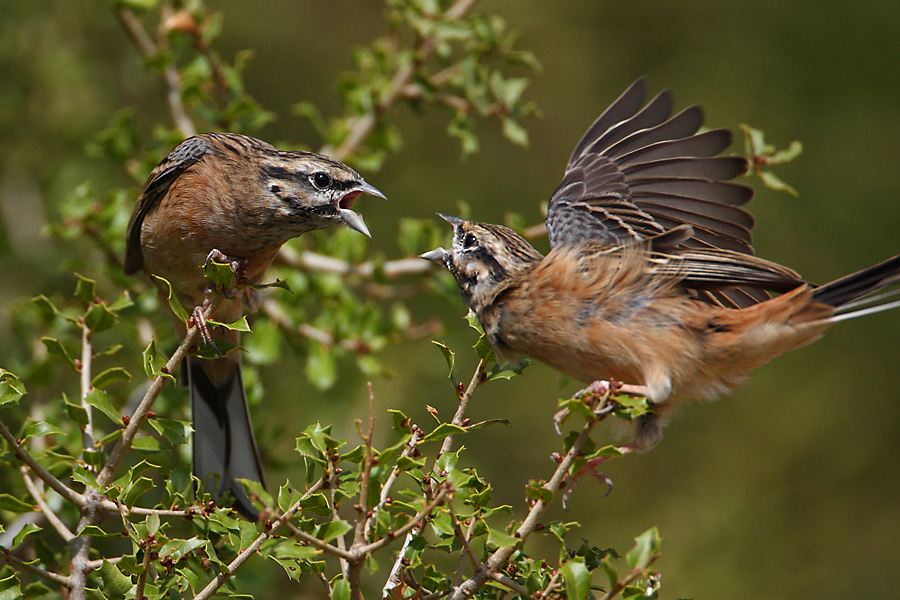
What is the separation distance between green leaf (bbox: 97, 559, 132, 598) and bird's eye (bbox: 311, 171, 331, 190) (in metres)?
1.91

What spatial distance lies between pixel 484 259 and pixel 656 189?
101cm

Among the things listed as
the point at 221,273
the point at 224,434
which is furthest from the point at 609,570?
the point at 224,434

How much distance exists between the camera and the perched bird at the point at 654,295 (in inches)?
133

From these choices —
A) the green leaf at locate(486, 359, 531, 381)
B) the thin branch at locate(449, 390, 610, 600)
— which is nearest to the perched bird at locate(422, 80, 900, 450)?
the green leaf at locate(486, 359, 531, 381)

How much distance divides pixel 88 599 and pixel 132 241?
2.13 metres

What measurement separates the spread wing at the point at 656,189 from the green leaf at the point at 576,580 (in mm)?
1818

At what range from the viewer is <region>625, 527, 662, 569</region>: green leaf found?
92.1 inches

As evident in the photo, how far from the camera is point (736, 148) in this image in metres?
7.83

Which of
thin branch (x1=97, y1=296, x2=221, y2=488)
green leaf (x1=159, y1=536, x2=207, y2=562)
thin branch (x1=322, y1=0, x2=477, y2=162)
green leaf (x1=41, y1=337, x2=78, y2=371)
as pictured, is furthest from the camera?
thin branch (x1=322, y1=0, x2=477, y2=162)

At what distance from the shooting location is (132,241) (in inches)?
174

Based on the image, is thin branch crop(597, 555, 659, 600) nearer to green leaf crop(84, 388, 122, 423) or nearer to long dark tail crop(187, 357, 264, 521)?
green leaf crop(84, 388, 122, 423)

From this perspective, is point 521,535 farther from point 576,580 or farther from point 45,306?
point 45,306

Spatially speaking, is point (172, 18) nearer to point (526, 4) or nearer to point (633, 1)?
point (526, 4)

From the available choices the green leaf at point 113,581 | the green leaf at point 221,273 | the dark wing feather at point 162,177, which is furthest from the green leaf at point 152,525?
the dark wing feather at point 162,177
